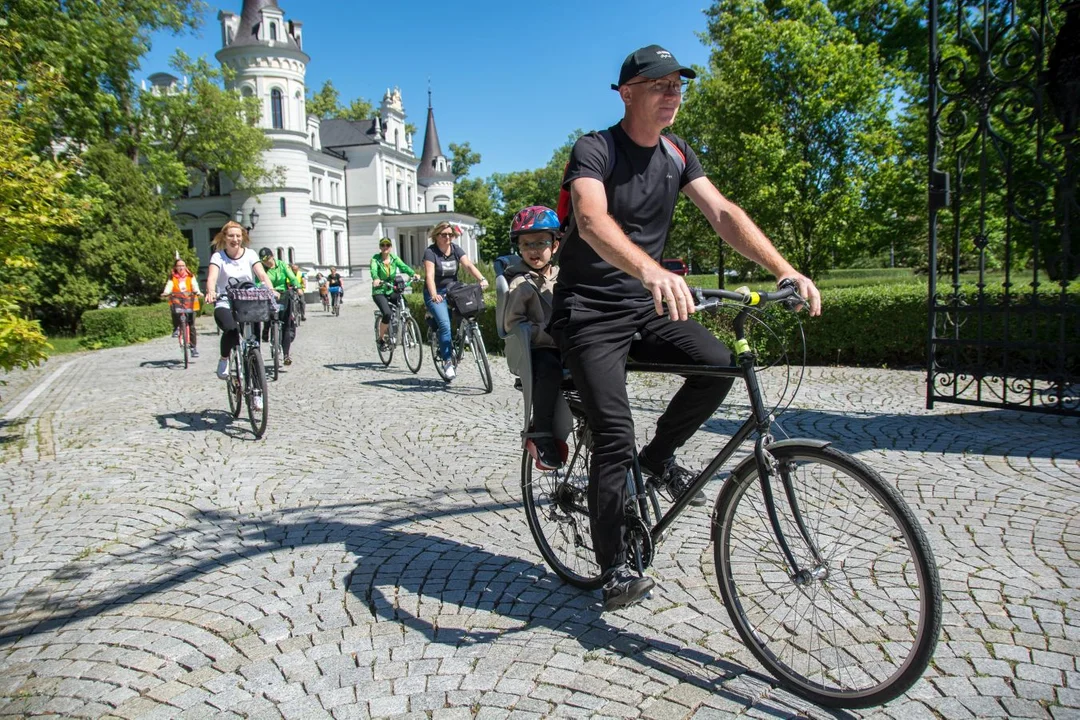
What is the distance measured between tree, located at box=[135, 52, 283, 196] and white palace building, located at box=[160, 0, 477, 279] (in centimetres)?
648

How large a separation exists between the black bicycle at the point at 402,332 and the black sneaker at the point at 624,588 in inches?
348

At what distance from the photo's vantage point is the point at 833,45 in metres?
17.9

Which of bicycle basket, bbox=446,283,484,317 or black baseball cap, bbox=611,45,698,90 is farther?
bicycle basket, bbox=446,283,484,317

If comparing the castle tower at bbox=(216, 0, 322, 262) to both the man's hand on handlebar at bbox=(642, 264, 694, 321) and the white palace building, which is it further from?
the man's hand on handlebar at bbox=(642, 264, 694, 321)

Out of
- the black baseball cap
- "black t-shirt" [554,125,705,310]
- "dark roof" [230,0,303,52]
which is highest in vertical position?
"dark roof" [230,0,303,52]

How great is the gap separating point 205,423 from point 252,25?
181 feet

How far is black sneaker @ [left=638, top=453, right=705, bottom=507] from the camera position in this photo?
328 cm

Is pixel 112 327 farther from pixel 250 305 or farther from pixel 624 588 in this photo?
pixel 624 588

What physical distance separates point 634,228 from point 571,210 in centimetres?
27

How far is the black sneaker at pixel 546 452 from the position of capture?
3523 millimetres

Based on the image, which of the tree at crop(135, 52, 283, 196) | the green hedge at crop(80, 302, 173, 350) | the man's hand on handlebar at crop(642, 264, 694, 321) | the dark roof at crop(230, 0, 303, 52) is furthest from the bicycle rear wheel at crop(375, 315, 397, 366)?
the dark roof at crop(230, 0, 303, 52)

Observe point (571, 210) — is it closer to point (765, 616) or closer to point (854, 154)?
point (765, 616)

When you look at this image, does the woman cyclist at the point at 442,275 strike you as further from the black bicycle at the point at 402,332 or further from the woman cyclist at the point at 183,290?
the woman cyclist at the point at 183,290

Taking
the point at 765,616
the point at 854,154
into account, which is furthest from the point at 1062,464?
the point at 854,154
